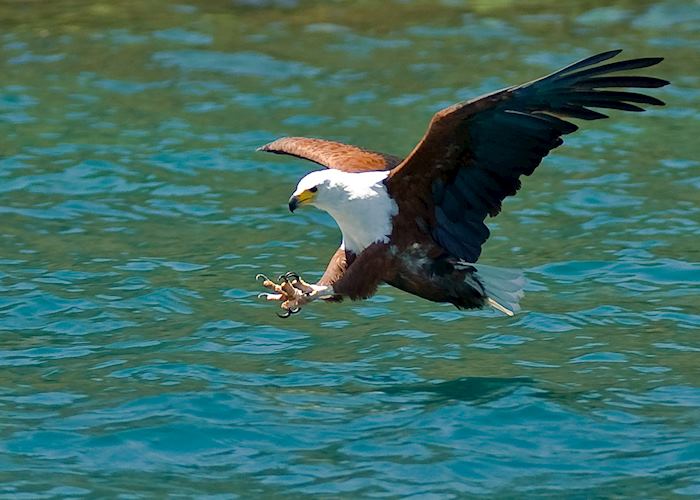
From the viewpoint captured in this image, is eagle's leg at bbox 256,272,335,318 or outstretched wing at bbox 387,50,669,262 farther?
eagle's leg at bbox 256,272,335,318

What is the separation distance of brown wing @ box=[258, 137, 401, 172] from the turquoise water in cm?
106

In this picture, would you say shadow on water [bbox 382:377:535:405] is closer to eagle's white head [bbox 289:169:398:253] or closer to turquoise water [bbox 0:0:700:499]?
turquoise water [bbox 0:0:700:499]

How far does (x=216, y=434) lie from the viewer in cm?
730

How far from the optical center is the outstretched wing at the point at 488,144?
7.25 meters

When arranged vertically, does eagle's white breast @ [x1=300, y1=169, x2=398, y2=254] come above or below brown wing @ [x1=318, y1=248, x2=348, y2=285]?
above

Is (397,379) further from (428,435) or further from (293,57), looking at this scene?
(293,57)

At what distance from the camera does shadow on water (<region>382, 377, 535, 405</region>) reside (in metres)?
7.74

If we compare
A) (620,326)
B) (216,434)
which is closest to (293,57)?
(620,326)

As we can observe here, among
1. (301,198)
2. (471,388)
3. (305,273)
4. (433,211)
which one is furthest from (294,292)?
(305,273)

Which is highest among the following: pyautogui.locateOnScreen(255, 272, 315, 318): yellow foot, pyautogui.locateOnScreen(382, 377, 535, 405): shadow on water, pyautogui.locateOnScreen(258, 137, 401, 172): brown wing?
pyautogui.locateOnScreen(258, 137, 401, 172): brown wing

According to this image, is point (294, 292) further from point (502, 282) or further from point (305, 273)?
point (305, 273)

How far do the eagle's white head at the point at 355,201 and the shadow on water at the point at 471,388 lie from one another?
0.83 m

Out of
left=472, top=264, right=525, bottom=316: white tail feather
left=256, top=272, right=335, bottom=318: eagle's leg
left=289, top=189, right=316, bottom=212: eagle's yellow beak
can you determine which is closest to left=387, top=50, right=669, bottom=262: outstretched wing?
left=472, top=264, right=525, bottom=316: white tail feather

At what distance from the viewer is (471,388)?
7.89 metres
